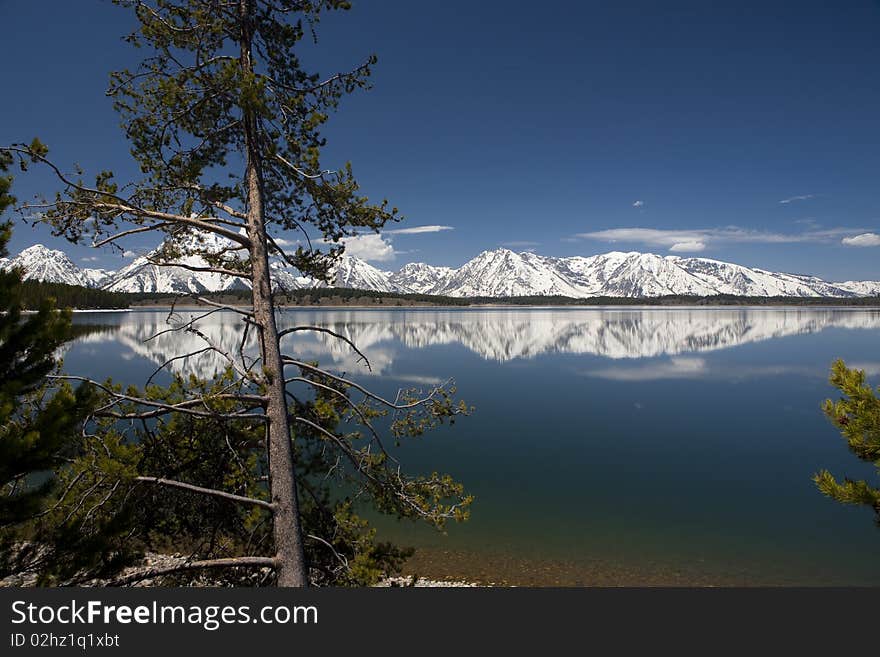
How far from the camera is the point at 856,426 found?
7738 millimetres

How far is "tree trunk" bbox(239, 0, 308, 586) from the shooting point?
659 centimetres

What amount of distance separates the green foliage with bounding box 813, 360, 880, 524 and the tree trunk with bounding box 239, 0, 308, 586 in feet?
27.8

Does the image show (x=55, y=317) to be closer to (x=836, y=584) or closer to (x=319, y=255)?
(x=319, y=255)

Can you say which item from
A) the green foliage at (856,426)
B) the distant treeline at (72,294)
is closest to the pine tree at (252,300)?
the green foliage at (856,426)

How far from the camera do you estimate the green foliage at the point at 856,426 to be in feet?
25.1

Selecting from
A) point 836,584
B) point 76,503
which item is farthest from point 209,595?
point 836,584

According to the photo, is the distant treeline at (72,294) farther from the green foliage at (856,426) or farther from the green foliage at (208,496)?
the green foliage at (856,426)

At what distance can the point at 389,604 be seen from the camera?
4.70m

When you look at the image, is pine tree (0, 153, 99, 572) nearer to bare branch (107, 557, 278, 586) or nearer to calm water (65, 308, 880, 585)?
bare branch (107, 557, 278, 586)

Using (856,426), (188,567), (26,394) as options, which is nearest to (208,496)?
(188,567)

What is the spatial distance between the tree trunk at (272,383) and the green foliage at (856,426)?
848 cm

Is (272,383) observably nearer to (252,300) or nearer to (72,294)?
(252,300)

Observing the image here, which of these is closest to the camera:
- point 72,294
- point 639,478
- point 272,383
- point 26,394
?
point 26,394

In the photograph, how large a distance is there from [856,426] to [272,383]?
9580 mm
